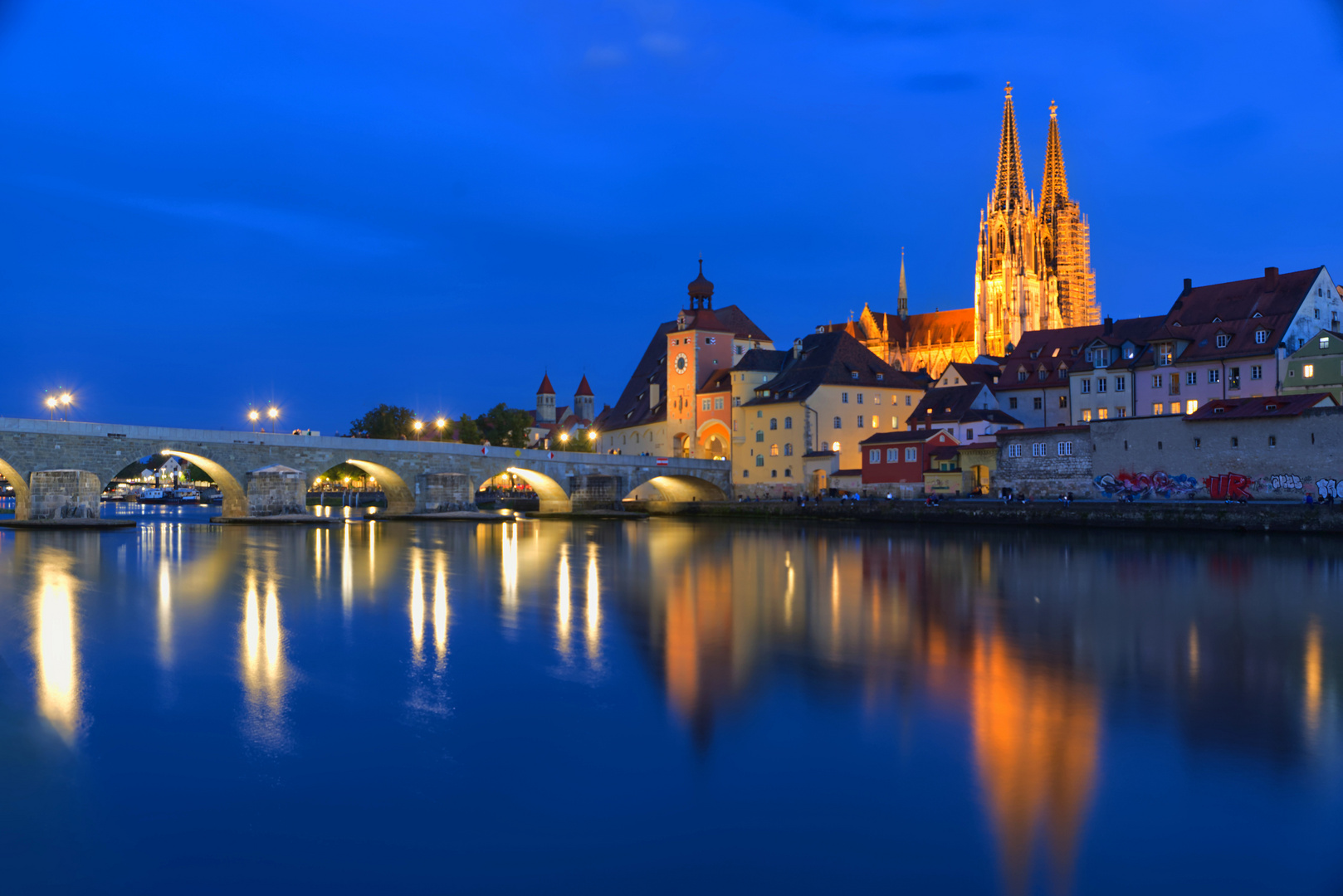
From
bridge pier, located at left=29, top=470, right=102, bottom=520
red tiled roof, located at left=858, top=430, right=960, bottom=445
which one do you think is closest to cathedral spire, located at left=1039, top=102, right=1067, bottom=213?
red tiled roof, located at left=858, top=430, right=960, bottom=445

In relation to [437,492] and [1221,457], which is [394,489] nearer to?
[437,492]

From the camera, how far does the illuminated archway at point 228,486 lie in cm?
4781

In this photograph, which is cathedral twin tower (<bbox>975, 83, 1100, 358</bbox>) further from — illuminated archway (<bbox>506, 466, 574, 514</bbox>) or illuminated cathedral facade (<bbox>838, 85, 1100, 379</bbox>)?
illuminated archway (<bbox>506, 466, 574, 514</bbox>)

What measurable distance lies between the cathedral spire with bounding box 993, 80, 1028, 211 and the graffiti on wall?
7113cm

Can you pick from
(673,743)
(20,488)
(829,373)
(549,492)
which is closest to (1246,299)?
(829,373)

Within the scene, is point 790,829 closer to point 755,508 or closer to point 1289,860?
point 1289,860

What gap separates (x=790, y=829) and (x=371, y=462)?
4934 cm

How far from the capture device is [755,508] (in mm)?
61500

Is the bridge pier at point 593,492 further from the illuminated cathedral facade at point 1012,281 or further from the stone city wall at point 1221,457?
the illuminated cathedral facade at point 1012,281

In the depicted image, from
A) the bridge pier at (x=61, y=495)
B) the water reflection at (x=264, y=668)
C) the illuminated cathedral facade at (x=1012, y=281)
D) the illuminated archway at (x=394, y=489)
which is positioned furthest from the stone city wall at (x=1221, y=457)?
the illuminated cathedral facade at (x=1012, y=281)

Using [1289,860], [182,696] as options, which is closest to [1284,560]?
[1289,860]

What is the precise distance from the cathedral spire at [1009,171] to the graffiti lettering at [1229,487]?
244 feet

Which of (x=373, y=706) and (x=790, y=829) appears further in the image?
(x=373, y=706)

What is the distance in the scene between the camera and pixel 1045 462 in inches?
1935
